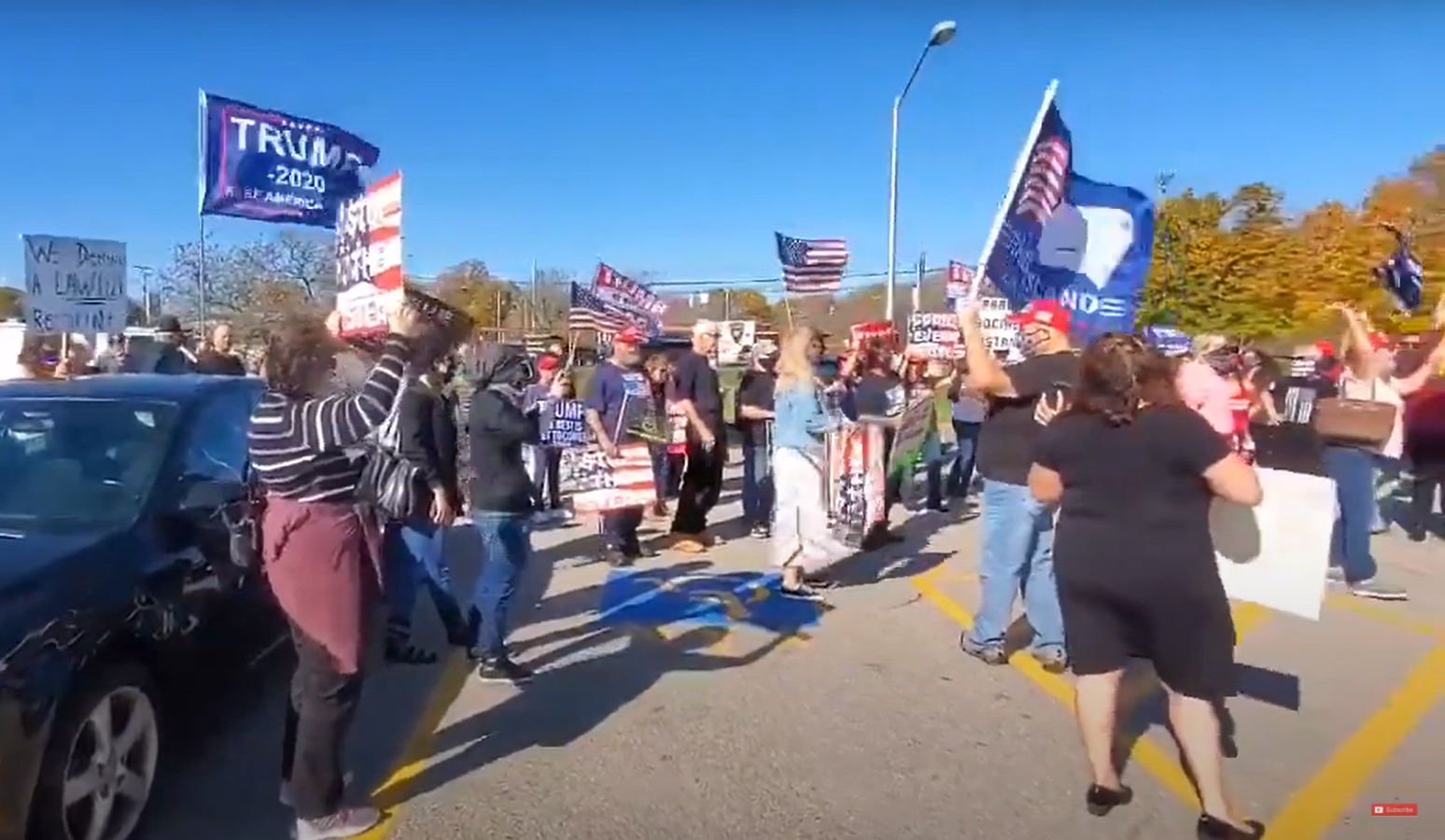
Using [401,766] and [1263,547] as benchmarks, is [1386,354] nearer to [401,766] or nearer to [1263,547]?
[1263,547]

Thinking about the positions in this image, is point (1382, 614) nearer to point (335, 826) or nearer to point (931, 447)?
point (931, 447)

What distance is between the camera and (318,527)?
11.7ft

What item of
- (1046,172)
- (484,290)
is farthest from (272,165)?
(484,290)

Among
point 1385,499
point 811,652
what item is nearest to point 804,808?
point 811,652

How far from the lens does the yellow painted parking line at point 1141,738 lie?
172 inches

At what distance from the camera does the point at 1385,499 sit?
37.0 feet

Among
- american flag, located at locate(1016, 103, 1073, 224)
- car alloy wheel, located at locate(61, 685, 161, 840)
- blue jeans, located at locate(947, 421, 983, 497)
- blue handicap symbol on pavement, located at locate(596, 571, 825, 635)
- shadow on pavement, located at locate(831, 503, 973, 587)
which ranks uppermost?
american flag, located at locate(1016, 103, 1073, 224)

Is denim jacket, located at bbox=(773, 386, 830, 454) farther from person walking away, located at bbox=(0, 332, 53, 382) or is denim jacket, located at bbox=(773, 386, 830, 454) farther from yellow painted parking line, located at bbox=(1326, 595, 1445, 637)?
person walking away, located at bbox=(0, 332, 53, 382)

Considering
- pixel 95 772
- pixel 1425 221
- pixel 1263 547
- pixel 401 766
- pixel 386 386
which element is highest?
pixel 1425 221

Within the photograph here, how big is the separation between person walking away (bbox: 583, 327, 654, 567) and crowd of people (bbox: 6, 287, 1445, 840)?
22 millimetres

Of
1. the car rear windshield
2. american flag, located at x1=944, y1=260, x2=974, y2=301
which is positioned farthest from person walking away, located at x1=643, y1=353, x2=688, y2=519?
american flag, located at x1=944, y1=260, x2=974, y2=301

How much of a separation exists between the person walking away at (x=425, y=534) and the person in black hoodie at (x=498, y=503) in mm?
235

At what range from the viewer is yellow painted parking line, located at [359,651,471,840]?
13.3 ft

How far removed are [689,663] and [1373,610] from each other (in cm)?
468
